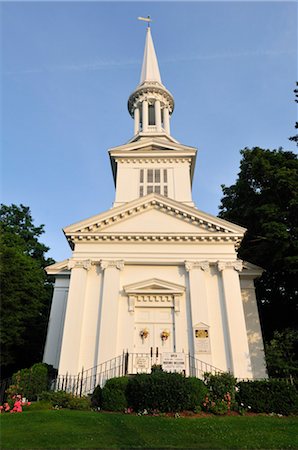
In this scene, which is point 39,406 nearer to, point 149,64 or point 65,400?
point 65,400

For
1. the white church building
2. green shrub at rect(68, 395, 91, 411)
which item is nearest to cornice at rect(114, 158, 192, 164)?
the white church building

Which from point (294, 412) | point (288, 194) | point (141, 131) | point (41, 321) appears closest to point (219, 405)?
point (294, 412)

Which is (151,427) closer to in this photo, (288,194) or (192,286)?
(192,286)

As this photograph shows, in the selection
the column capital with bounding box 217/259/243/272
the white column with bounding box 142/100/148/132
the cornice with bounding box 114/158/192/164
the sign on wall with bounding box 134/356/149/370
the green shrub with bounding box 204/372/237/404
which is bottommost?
the green shrub with bounding box 204/372/237/404

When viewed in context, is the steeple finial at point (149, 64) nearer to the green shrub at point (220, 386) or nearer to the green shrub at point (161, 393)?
the green shrub at point (220, 386)

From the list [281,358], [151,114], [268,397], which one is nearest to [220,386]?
[268,397]

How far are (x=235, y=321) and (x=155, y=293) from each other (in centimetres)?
407

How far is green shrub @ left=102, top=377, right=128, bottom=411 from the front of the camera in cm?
1218

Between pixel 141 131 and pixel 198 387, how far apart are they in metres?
20.9

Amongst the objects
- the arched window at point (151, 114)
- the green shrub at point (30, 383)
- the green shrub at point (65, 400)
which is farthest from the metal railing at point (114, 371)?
the arched window at point (151, 114)

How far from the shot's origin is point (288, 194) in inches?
787

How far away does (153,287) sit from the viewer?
18109mm

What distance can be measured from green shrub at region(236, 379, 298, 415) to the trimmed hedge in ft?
4.97

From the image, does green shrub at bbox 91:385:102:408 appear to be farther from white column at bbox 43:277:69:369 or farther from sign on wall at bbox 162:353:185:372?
white column at bbox 43:277:69:369
